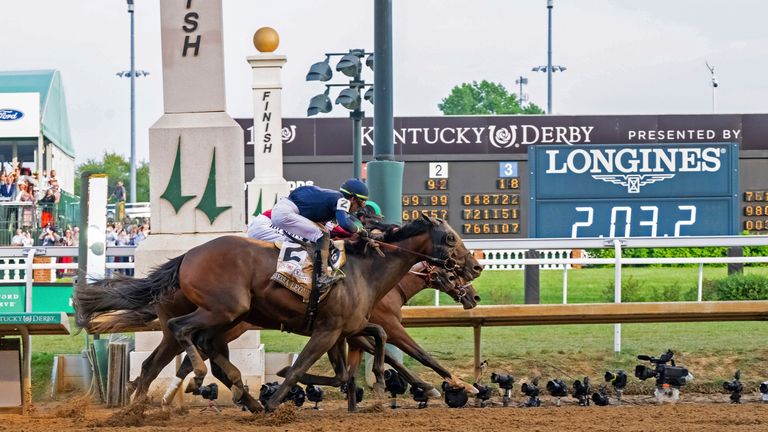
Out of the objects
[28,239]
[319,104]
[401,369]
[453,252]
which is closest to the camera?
[453,252]

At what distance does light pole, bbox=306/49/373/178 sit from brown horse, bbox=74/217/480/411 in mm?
5801

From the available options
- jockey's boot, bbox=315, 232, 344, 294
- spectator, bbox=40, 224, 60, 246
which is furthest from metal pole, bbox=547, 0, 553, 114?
jockey's boot, bbox=315, 232, 344, 294

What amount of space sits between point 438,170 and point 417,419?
39.9 feet

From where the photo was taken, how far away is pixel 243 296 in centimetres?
857

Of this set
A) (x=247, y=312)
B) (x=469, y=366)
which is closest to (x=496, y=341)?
(x=469, y=366)

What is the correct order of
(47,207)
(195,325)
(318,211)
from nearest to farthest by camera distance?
(195,325) → (318,211) → (47,207)

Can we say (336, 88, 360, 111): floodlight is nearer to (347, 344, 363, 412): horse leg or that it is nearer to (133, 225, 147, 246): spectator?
(347, 344, 363, 412): horse leg

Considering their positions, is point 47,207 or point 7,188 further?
point 7,188

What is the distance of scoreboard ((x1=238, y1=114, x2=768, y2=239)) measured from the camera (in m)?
15.7

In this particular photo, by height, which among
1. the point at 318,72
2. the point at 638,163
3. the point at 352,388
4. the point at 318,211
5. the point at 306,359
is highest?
the point at 318,72

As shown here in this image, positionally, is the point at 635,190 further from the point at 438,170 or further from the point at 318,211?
the point at 318,211

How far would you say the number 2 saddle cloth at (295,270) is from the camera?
8.66m

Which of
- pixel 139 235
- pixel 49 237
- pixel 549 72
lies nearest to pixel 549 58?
pixel 549 72

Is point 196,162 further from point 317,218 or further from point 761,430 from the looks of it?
point 761,430
